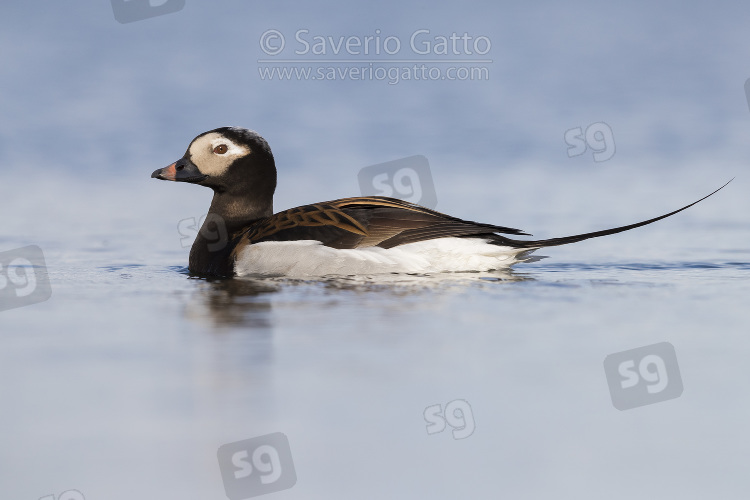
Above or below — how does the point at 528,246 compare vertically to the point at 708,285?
above

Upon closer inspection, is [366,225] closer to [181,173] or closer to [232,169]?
[232,169]

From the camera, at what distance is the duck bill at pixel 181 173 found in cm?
827

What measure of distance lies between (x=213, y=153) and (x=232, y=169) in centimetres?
20

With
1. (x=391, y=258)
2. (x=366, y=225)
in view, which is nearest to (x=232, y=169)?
(x=366, y=225)

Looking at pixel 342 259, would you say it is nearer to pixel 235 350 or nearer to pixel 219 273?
pixel 219 273

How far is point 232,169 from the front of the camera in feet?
27.0

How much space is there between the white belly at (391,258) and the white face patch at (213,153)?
122 cm

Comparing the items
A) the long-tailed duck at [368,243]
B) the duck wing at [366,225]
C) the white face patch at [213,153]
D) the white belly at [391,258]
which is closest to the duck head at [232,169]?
the white face patch at [213,153]

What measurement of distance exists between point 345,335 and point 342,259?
2.02m

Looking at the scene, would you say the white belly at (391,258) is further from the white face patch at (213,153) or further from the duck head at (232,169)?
the white face patch at (213,153)

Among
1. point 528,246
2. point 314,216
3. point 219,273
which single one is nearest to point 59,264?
point 219,273

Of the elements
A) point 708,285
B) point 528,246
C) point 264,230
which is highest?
point 264,230

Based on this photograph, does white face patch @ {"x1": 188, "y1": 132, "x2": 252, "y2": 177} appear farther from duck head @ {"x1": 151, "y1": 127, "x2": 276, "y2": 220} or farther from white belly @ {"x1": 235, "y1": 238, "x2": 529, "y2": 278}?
white belly @ {"x1": 235, "y1": 238, "x2": 529, "y2": 278}

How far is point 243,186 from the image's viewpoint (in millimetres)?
8258
